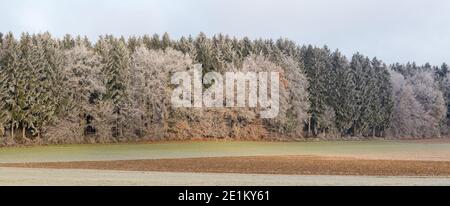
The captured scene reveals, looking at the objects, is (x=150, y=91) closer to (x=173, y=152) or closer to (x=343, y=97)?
(x=173, y=152)

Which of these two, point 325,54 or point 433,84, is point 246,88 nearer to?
point 325,54

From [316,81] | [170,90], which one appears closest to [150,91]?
[170,90]

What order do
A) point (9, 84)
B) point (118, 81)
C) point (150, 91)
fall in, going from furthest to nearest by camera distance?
point (150, 91), point (118, 81), point (9, 84)

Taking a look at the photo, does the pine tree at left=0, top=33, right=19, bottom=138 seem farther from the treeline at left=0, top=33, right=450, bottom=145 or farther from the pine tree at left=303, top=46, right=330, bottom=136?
the pine tree at left=303, top=46, right=330, bottom=136

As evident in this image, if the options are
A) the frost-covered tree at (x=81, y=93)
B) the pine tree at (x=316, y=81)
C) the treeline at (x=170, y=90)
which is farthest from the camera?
the pine tree at (x=316, y=81)

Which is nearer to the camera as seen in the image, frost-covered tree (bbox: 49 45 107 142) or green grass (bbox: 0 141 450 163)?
green grass (bbox: 0 141 450 163)

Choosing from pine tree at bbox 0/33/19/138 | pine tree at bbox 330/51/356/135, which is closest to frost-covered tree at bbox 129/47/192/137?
pine tree at bbox 0/33/19/138

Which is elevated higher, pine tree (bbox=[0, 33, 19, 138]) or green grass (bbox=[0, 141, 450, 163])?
pine tree (bbox=[0, 33, 19, 138])

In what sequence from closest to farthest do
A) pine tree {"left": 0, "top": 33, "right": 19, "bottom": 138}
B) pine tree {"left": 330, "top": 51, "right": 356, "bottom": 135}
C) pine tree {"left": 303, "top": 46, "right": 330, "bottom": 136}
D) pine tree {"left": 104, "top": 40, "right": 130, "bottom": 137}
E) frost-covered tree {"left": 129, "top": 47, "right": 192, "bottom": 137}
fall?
pine tree {"left": 0, "top": 33, "right": 19, "bottom": 138}
pine tree {"left": 104, "top": 40, "right": 130, "bottom": 137}
frost-covered tree {"left": 129, "top": 47, "right": 192, "bottom": 137}
pine tree {"left": 303, "top": 46, "right": 330, "bottom": 136}
pine tree {"left": 330, "top": 51, "right": 356, "bottom": 135}


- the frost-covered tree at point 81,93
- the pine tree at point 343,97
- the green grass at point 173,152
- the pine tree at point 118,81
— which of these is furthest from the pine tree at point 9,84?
the pine tree at point 343,97

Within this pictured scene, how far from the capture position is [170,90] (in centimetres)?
12200

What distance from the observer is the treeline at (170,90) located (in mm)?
107375

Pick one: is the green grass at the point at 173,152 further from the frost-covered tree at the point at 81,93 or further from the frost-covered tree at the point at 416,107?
the frost-covered tree at the point at 416,107

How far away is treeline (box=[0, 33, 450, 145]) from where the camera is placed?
352 feet
